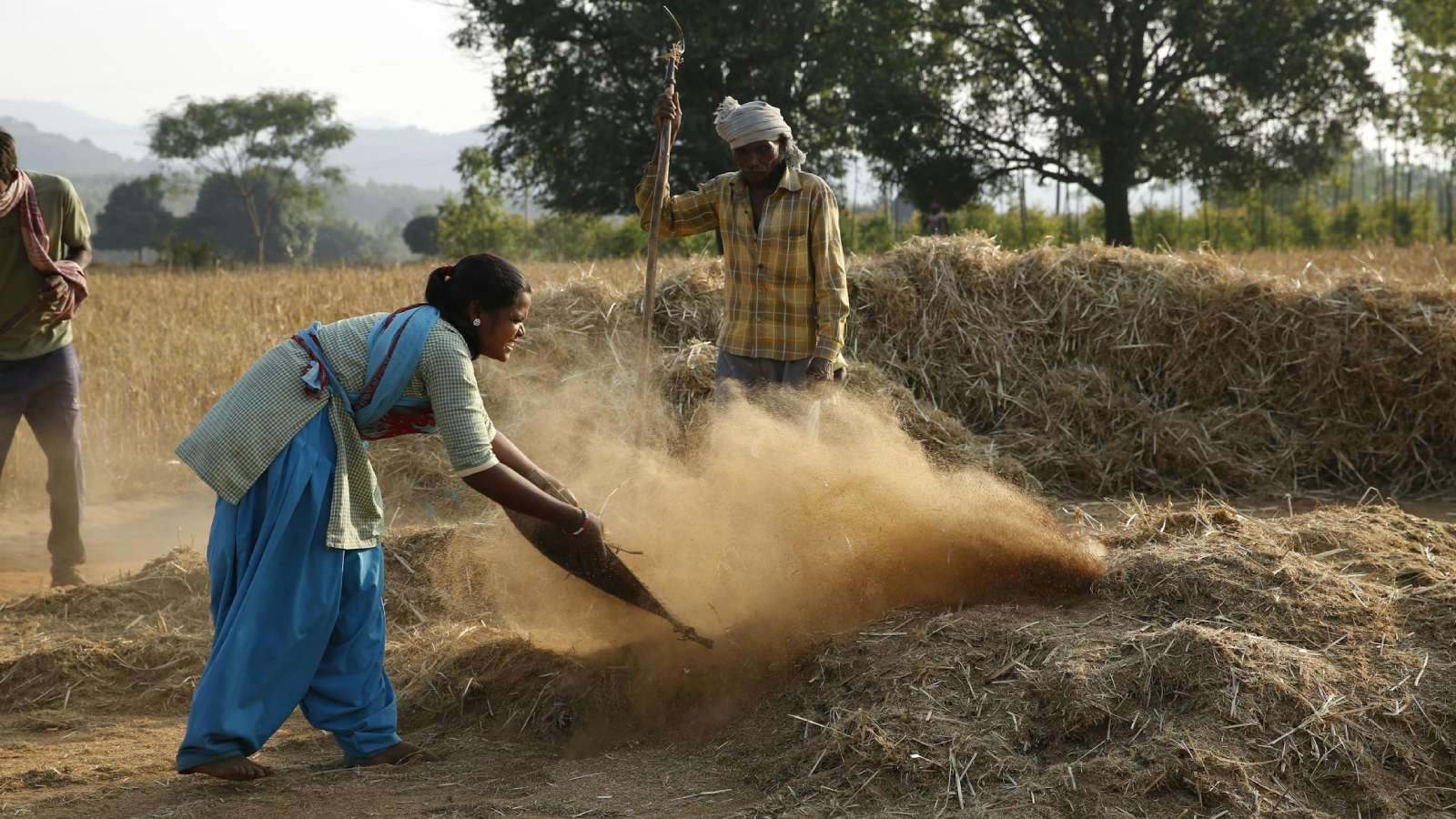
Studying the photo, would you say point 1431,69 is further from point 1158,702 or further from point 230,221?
point 230,221

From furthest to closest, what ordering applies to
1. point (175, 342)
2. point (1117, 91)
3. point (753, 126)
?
point (1117, 91) < point (175, 342) < point (753, 126)

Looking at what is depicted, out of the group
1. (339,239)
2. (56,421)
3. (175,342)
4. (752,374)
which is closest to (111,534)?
(56,421)

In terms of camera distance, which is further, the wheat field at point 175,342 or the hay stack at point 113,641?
the wheat field at point 175,342

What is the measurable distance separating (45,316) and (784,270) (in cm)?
330

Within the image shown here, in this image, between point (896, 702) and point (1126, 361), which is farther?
point (1126, 361)

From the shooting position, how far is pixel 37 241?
4727mm

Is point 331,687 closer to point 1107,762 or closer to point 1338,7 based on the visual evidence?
point 1107,762

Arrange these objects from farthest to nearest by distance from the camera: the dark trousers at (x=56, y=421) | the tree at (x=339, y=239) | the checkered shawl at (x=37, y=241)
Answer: the tree at (x=339, y=239)
the dark trousers at (x=56, y=421)
the checkered shawl at (x=37, y=241)

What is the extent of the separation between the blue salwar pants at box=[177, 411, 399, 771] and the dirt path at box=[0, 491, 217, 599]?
279 centimetres

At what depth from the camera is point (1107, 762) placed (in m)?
2.59

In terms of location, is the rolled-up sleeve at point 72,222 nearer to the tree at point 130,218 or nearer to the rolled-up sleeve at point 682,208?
the rolled-up sleeve at point 682,208

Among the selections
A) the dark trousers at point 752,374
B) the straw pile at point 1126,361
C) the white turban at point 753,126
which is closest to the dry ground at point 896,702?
the dark trousers at point 752,374

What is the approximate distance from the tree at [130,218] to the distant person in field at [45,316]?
85389mm

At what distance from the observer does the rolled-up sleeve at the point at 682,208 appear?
171 inches
